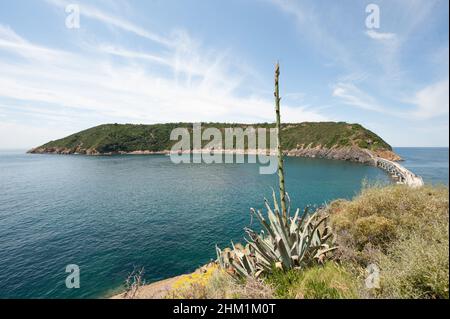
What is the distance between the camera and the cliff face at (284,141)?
85500 mm

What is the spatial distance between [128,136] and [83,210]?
5301 inches

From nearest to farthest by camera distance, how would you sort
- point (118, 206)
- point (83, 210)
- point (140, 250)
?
point (140, 250) < point (83, 210) < point (118, 206)

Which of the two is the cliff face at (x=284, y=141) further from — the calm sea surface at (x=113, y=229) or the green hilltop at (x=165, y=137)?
the calm sea surface at (x=113, y=229)

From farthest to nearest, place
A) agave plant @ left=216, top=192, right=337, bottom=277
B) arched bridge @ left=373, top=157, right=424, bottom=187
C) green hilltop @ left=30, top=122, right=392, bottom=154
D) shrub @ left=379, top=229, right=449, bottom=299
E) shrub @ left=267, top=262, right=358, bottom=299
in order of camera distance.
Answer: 1. green hilltop @ left=30, top=122, right=392, bottom=154
2. arched bridge @ left=373, top=157, right=424, bottom=187
3. agave plant @ left=216, top=192, right=337, bottom=277
4. shrub @ left=267, top=262, right=358, bottom=299
5. shrub @ left=379, top=229, right=449, bottom=299

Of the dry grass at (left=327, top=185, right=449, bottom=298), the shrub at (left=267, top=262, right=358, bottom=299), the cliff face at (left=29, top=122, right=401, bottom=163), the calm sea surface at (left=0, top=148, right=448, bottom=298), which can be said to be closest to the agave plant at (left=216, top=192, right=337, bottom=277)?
the shrub at (left=267, top=262, right=358, bottom=299)

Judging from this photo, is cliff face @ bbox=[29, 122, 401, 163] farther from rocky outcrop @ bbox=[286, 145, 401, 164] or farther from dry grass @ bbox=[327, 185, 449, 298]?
dry grass @ bbox=[327, 185, 449, 298]

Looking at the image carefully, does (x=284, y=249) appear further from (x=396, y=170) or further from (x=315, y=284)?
(x=396, y=170)

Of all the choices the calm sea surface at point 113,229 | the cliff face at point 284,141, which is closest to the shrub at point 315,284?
the calm sea surface at point 113,229

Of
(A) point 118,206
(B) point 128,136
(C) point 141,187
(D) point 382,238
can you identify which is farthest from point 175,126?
(D) point 382,238

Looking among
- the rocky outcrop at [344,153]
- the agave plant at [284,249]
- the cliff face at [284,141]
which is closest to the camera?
the agave plant at [284,249]

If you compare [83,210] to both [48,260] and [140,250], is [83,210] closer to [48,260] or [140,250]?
[48,260]

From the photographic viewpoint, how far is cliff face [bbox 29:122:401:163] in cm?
8550

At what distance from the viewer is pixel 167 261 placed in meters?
16.2
